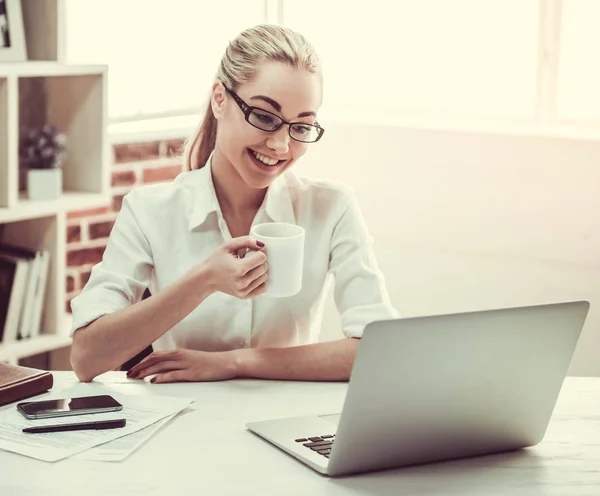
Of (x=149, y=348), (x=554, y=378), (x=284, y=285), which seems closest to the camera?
(x=554, y=378)

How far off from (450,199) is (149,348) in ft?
4.89

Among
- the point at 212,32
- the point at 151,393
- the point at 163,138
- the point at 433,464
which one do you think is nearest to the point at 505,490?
the point at 433,464

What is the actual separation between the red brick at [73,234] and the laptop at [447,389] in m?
2.03

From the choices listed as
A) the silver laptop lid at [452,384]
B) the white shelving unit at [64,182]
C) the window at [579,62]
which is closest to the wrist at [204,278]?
the silver laptop lid at [452,384]

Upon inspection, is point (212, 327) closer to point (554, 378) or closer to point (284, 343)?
point (284, 343)

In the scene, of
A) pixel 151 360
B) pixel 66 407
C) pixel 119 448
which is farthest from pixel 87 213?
pixel 119 448

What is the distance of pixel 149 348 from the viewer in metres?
2.06

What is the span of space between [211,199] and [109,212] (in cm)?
146

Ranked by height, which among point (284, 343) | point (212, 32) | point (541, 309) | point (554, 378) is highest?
point (212, 32)

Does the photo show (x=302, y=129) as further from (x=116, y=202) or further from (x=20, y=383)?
(x=116, y=202)

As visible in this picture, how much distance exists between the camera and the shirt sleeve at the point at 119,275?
192cm

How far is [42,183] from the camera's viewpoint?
293 centimetres

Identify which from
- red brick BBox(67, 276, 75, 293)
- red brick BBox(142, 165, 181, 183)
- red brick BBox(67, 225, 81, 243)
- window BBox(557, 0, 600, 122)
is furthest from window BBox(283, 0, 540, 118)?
red brick BBox(67, 276, 75, 293)

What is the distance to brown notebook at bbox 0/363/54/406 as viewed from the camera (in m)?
1.61
